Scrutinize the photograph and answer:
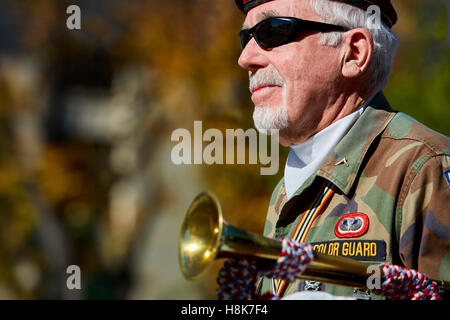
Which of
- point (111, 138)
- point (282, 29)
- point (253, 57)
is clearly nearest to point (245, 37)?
point (253, 57)

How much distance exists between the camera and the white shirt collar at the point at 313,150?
315 centimetres

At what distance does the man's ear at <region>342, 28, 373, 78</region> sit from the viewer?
10.5ft

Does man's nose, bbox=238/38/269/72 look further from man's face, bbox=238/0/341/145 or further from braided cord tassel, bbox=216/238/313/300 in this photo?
braided cord tassel, bbox=216/238/313/300

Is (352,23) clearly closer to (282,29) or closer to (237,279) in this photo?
(282,29)

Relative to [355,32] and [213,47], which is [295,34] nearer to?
[355,32]

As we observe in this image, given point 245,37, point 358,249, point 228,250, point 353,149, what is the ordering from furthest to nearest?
point 245,37 < point 353,149 < point 358,249 < point 228,250

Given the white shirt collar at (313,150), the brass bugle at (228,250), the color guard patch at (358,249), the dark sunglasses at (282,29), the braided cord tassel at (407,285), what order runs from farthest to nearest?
the dark sunglasses at (282,29)
the white shirt collar at (313,150)
the color guard patch at (358,249)
the braided cord tassel at (407,285)
the brass bugle at (228,250)

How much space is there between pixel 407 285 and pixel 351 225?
1.53ft

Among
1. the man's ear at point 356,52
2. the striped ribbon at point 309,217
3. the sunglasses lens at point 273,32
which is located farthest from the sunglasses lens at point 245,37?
the striped ribbon at point 309,217

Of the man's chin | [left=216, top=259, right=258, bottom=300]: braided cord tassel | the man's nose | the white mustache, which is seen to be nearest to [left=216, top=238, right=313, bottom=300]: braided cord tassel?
[left=216, top=259, right=258, bottom=300]: braided cord tassel

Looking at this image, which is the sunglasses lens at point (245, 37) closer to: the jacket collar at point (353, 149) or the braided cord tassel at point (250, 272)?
the jacket collar at point (353, 149)

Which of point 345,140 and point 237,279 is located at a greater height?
point 345,140

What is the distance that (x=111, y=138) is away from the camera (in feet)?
43.7
